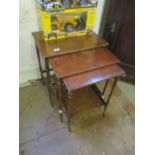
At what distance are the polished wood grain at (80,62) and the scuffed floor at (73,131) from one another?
23.6 inches

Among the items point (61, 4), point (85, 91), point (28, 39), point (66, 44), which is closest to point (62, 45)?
point (66, 44)

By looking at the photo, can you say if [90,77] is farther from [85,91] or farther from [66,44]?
[85,91]

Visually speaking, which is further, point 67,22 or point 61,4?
point 67,22

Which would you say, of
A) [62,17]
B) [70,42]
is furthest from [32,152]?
[62,17]

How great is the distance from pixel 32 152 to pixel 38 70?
805mm

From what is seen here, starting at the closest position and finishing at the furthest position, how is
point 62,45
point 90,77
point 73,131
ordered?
point 90,77 → point 62,45 → point 73,131

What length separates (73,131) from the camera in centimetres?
135

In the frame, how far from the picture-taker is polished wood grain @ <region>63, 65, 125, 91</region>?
94 cm

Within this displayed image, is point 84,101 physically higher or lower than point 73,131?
higher

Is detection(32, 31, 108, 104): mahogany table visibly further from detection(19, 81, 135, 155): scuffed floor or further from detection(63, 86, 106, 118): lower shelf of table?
detection(19, 81, 135, 155): scuffed floor

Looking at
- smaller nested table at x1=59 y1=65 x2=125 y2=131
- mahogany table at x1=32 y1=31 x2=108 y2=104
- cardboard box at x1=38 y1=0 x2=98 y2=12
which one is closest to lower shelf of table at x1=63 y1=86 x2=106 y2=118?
smaller nested table at x1=59 y1=65 x2=125 y2=131

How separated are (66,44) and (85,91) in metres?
0.48

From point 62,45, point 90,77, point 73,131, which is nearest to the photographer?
point 90,77

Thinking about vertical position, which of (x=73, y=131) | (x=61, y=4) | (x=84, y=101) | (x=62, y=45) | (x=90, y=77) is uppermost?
(x=61, y=4)
